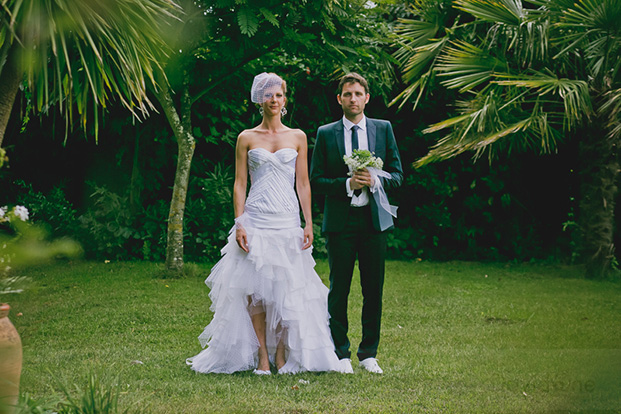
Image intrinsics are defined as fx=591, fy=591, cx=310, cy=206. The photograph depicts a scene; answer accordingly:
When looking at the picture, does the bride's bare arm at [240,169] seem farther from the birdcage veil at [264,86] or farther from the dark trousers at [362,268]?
the dark trousers at [362,268]

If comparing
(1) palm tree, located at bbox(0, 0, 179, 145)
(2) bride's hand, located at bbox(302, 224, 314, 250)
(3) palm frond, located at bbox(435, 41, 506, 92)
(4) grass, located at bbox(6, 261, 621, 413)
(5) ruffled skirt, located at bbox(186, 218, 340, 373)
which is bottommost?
(4) grass, located at bbox(6, 261, 621, 413)

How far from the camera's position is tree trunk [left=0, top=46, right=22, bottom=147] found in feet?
8.36

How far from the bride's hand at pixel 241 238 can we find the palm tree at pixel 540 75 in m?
4.15

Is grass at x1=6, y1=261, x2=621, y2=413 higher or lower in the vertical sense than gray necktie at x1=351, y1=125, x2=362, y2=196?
lower

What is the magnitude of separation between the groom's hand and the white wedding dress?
0.47 m

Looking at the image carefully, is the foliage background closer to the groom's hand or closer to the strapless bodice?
the strapless bodice

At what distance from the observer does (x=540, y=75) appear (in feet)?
24.5

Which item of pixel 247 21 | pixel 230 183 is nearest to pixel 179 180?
pixel 230 183

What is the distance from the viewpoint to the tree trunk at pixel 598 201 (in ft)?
27.9

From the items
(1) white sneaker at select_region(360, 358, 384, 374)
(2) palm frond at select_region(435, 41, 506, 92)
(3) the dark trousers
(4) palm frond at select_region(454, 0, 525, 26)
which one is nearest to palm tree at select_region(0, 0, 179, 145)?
(3) the dark trousers

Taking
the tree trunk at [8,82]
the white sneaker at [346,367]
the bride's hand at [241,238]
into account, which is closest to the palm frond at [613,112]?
the white sneaker at [346,367]

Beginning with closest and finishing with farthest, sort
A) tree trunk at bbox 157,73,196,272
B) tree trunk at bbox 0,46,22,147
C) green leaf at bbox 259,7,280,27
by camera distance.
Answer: tree trunk at bbox 0,46,22,147
green leaf at bbox 259,7,280,27
tree trunk at bbox 157,73,196,272

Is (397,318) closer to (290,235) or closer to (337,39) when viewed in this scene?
(290,235)

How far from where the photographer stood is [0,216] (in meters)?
2.23
